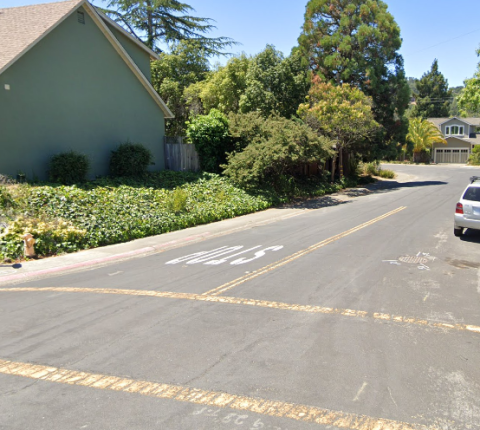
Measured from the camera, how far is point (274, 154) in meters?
20.9

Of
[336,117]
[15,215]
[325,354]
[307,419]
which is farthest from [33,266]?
[336,117]

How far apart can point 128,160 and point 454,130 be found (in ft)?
200

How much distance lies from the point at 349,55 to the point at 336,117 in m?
7.53

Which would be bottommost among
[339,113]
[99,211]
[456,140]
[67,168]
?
[99,211]

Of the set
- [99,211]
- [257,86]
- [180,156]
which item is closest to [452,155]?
[257,86]

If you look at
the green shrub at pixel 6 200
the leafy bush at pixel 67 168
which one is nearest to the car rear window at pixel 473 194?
the green shrub at pixel 6 200

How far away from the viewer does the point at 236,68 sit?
31562mm

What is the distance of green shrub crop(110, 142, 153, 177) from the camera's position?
19375 mm

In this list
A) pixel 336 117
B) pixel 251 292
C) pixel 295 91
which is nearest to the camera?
pixel 251 292

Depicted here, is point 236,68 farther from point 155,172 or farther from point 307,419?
point 307,419

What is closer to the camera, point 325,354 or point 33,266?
point 325,354

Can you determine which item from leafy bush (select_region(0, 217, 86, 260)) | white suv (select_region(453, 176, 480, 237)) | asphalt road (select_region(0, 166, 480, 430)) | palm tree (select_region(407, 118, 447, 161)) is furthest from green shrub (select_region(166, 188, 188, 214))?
palm tree (select_region(407, 118, 447, 161))

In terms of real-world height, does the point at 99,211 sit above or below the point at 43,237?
above

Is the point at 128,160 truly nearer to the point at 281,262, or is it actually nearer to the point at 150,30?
the point at 281,262
